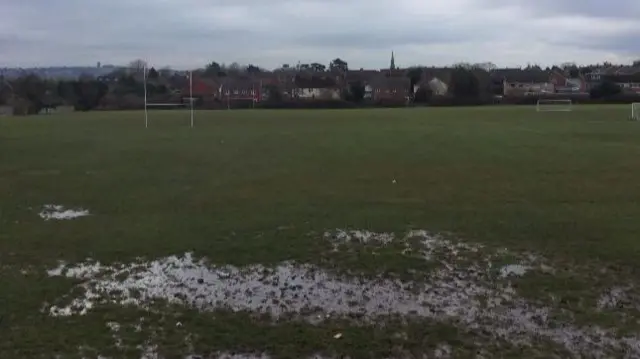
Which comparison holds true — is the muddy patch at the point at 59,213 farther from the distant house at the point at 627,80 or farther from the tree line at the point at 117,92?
the distant house at the point at 627,80

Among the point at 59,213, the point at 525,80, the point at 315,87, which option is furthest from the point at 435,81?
the point at 59,213

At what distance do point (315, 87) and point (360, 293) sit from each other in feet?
352

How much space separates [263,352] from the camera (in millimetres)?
6520

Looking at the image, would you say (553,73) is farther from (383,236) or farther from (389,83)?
(383,236)

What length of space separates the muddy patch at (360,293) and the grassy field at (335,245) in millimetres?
44

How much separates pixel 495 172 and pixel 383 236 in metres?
9.81

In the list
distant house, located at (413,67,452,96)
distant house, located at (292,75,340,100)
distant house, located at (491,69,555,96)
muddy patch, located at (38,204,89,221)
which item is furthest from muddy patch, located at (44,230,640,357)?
distant house, located at (491,69,555,96)

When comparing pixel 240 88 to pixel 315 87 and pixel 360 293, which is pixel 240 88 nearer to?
pixel 315 87

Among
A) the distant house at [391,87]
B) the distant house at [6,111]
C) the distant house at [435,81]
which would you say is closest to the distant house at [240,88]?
the distant house at [391,87]

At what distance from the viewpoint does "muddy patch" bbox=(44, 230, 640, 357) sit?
7.16 m

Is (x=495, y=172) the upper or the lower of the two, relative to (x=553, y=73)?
lower

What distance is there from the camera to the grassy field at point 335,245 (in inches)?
270

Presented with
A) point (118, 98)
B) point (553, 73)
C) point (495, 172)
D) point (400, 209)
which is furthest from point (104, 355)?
point (553, 73)

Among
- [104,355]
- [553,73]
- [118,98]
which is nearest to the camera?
[104,355]
